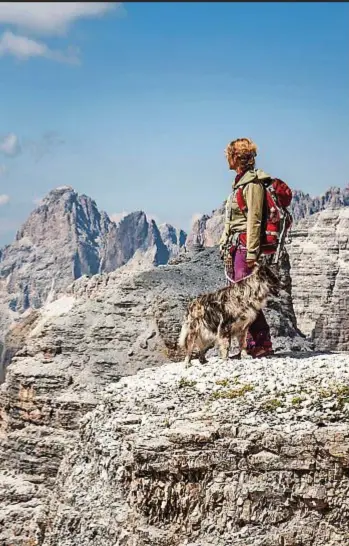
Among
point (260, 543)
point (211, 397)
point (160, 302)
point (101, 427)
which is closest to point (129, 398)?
point (101, 427)

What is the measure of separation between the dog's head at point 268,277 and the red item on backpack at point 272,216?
0.47m

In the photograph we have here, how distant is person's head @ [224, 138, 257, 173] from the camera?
14820 millimetres

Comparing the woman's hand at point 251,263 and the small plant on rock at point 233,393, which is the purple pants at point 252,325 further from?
the small plant on rock at point 233,393

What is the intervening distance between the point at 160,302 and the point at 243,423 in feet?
50.0

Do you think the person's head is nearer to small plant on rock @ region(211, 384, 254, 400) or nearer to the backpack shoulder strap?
the backpack shoulder strap

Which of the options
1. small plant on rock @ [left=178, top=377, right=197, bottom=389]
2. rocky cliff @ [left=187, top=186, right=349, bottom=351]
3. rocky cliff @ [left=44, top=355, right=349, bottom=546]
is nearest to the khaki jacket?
rocky cliff @ [left=44, top=355, right=349, bottom=546]

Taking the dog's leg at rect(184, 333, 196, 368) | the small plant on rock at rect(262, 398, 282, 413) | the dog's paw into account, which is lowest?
the small plant on rock at rect(262, 398, 282, 413)

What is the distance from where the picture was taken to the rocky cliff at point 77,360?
24812 millimetres

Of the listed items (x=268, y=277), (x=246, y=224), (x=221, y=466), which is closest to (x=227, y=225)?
(x=246, y=224)

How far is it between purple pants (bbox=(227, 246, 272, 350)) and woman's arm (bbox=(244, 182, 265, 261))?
1.01 feet

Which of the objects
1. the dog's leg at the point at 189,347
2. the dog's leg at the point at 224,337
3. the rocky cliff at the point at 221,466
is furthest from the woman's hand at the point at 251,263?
the rocky cliff at the point at 221,466

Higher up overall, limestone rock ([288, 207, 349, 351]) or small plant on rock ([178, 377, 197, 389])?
limestone rock ([288, 207, 349, 351])

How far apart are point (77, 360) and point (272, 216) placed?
44.9ft

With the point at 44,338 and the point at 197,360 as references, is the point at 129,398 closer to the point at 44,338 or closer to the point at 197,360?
the point at 197,360
